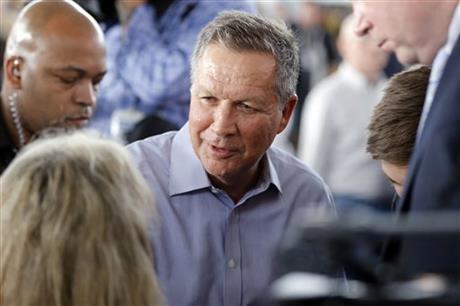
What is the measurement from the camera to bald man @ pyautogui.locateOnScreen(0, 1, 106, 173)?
2891 millimetres

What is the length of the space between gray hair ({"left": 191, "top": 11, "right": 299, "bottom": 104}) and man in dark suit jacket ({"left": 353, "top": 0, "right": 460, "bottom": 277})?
0.21 meters

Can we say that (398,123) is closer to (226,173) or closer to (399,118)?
(399,118)

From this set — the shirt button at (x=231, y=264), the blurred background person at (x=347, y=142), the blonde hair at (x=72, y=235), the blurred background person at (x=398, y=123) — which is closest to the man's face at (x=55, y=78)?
the shirt button at (x=231, y=264)

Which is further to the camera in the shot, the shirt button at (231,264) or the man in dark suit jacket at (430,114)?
the shirt button at (231,264)

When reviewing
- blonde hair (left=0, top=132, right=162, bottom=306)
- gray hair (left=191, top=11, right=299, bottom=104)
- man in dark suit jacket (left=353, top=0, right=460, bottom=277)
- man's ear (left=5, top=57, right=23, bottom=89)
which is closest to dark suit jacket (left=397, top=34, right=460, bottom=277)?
man in dark suit jacket (left=353, top=0, right=460, bottom=277)

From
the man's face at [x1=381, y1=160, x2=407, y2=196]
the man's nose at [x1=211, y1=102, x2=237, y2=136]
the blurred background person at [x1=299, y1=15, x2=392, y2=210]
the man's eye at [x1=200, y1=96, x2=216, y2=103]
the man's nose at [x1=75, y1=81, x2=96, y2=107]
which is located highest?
the man's eye at [x1=200, y1=96, x2=216, y2=103]

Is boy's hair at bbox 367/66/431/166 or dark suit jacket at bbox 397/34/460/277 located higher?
dark suit jacket at bbox 397/34/460/277

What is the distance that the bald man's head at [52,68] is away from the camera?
289 cm

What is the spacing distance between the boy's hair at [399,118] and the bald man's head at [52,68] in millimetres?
924

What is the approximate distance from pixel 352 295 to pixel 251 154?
1.21m

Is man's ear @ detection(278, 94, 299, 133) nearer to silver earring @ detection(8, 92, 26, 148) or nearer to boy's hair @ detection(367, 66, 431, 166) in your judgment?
boy's hair @ detection(367, 66, 431, 166)

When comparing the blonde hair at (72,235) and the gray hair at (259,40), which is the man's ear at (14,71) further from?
the blonde hair at (72,235)

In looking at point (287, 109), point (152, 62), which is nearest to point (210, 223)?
point (287, 109)

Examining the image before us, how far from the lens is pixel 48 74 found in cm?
289
